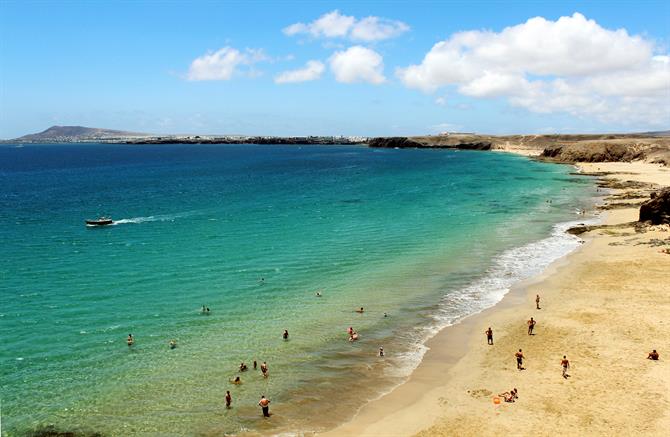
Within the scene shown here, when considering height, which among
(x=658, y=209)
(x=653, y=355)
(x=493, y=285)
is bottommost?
(x=653, y=355)

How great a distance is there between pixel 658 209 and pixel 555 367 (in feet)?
137

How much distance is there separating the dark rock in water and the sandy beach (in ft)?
49.4

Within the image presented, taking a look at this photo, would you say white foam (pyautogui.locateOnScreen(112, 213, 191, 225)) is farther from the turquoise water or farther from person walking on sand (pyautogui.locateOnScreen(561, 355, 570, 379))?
person walking on sand (pyautogui.locateOnScreen(561, 355, 570, 379))

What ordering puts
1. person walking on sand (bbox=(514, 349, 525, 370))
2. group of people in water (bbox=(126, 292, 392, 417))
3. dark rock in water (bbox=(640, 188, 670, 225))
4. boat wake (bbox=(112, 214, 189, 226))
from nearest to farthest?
group of people in water (bbox=(126, 292, 392, 417)) < person walking on sand (bbox=(514, 349, 525, 370)) < dark rock in water (bbox=(640, 188, 670, 225)) < boat wake (bbox=(112, 214, 189, 226))

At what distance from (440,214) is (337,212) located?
16.0 metres

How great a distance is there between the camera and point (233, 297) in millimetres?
40000

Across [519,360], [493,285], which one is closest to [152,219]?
[493,285]

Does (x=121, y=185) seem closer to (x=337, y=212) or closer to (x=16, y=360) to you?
(x=337, y=212)

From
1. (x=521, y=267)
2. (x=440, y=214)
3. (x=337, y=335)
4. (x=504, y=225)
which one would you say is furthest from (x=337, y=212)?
(x=337, y=335)

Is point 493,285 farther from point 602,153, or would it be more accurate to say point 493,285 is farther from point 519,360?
point 602,153

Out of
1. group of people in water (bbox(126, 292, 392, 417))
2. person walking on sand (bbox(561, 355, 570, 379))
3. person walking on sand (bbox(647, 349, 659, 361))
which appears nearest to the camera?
group of people in water (bbox(126, 292, 392, 417))

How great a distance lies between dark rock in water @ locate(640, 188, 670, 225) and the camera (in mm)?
58469

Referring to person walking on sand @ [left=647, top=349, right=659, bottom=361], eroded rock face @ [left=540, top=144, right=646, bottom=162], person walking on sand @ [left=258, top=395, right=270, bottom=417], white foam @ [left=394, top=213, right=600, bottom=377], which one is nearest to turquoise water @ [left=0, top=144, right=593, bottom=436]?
white foam @ [left=394, top=213, right=600, bottom=377]

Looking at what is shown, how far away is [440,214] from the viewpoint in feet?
252
